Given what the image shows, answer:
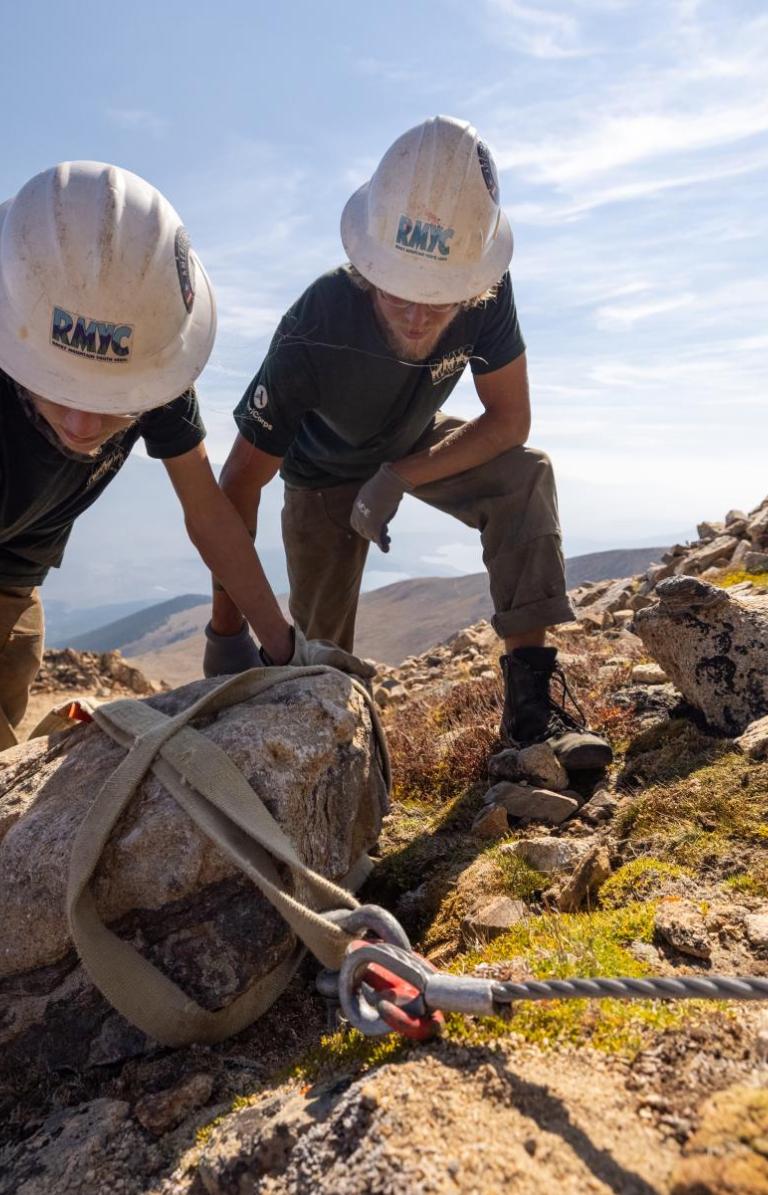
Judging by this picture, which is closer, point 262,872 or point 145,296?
point 262,872

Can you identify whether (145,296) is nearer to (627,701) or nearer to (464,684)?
(627,701)

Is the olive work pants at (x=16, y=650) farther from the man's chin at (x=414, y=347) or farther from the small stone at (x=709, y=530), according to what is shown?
the small stone at (x=709, y=530)

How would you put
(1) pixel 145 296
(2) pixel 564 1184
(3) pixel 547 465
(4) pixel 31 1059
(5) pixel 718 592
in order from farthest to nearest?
(3) pixel 547 465
(5) pixel 718 592
(1) pixel 145 296
(4) pixel 31 1059
(2) pixel 564 1184

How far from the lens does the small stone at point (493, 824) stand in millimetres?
3816

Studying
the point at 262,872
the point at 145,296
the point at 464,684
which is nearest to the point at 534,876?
the point at 262,872

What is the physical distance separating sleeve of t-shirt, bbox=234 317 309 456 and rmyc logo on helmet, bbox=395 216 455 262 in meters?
0.82

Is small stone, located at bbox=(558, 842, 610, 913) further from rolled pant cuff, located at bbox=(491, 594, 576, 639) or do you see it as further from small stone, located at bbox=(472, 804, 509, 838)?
rolled pant cuff, located at bbox=(491, 594, 576, 639)

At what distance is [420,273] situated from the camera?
4.20 m

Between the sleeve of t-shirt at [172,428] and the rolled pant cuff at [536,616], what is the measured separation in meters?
1.90

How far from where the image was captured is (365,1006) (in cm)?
215

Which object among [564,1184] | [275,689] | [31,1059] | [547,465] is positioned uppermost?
[547,465]

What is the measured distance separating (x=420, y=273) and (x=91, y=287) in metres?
1.71

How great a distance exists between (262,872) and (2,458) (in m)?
2.28

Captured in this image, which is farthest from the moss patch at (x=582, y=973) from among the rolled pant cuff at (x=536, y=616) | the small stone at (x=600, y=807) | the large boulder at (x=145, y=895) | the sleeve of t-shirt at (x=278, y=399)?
the sleeve of t-shirt at (x=278, y=399)
